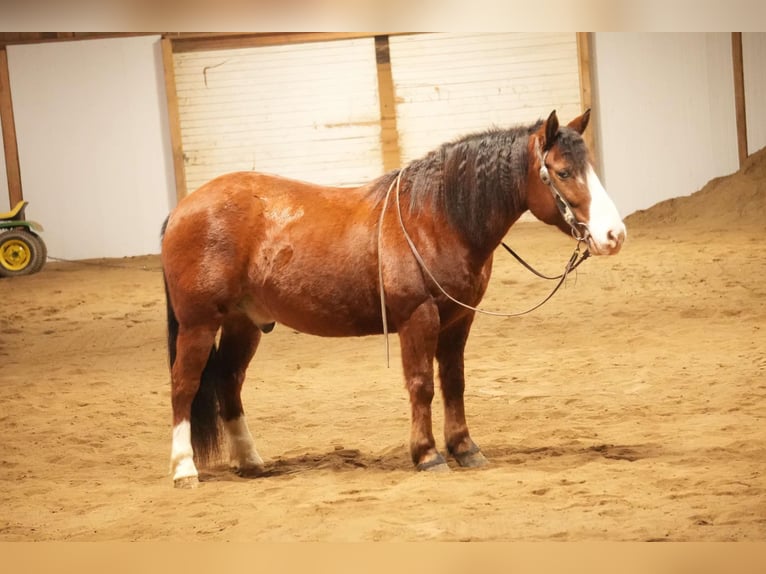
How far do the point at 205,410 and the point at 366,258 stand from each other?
103 cm

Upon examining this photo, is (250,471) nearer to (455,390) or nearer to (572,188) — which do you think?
(455,390)

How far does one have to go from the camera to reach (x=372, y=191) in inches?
185

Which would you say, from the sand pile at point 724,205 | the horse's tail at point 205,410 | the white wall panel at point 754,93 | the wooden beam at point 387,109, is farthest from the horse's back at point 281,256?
the white wall panel at point 754,93

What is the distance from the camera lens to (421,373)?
175 inches

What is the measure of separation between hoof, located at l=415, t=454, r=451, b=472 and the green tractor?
842cm

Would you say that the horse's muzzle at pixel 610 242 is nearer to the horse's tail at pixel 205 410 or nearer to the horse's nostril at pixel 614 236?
the horse's nostril at pixel 614 236

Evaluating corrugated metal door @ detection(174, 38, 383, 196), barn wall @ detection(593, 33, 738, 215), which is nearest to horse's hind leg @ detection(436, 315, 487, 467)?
barn wall @ detection(593, 33, 738, 215)

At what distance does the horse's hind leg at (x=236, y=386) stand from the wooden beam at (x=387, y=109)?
8855mm

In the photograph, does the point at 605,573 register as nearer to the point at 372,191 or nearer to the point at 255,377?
the point at 372,191

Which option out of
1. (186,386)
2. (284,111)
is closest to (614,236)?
(186,386)

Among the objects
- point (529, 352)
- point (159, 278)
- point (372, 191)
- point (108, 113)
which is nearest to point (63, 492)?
point (372, 191)

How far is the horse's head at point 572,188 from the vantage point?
413 centimetres

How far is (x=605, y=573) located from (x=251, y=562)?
1206 mm

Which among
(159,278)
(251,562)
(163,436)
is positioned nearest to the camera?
(251,562)
